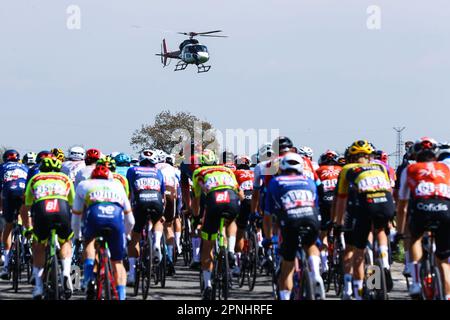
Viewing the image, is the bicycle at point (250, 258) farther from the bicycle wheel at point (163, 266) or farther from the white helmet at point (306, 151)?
the white helmet at point (306, 151)

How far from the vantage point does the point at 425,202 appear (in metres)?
9.14

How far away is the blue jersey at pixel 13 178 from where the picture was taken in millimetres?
13820

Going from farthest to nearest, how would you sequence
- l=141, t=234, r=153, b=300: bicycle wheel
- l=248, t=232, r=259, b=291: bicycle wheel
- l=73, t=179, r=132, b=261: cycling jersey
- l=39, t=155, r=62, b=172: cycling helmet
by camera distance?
l=248, t=232, r=259, b=291: bicycle wheel → l=141, t=234, r=153, b=300: bicycle wheel → l=39, t=155, r=62, b=172: cycling helmet → l=73, t=179, r=132, b=261: cycling jersey

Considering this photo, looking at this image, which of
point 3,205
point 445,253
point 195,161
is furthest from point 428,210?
point 3,205

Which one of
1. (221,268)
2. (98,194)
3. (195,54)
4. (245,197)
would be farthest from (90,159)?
(195,54)

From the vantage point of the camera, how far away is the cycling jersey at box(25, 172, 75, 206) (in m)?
10.4

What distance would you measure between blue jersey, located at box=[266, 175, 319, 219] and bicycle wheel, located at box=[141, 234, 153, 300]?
341 cm

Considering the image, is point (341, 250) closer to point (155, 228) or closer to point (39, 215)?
point (155, 228)

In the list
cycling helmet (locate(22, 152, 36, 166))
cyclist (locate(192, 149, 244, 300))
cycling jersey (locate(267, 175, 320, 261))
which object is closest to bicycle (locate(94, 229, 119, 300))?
cyclist (locate(192, 149, 244, 300))

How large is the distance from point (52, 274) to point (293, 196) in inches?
120

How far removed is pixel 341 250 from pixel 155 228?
2.85 meters

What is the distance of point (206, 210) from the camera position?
11258mm

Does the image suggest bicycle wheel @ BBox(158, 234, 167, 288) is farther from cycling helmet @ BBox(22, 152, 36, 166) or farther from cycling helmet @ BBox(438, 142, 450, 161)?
cycling helmet @ BBox(438, 142, 450, 161)

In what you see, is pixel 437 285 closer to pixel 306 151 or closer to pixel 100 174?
pixel 100 174
